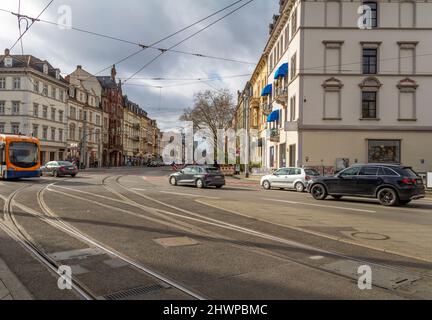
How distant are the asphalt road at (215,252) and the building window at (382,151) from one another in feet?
62.3

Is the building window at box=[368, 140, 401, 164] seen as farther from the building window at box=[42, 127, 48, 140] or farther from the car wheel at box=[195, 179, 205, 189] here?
the building window at box=[42, 127, 48, 140]

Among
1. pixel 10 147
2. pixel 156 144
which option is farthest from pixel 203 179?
pixel 156 144

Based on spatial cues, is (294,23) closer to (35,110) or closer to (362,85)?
(362,85)

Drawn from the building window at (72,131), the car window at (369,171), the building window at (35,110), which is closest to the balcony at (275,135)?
the car window at (369,171)

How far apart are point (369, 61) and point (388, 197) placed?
18.4 metres

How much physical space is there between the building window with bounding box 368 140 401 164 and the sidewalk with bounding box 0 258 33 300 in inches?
1125

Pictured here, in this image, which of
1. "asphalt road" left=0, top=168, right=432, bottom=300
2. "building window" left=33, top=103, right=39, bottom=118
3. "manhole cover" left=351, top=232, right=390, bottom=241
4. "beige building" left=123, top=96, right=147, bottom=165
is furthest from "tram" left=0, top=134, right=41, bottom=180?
"beige building" left=123, top=96, right=147, bottom=165

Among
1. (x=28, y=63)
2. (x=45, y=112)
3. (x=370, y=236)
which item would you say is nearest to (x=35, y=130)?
(x=45, y=112)

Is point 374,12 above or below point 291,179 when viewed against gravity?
above

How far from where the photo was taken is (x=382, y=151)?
29609 mm

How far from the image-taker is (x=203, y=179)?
873 inches

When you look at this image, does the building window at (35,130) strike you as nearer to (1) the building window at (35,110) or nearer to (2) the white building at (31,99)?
(2) the white building at (31,99)

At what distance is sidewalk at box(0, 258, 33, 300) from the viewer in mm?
4445
